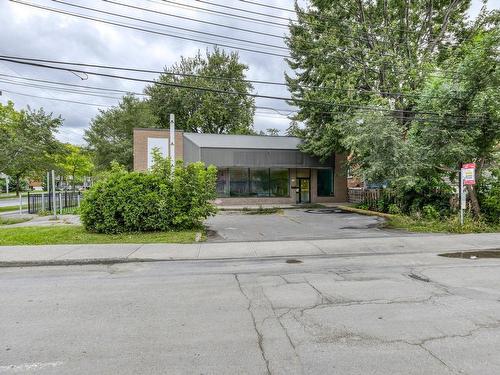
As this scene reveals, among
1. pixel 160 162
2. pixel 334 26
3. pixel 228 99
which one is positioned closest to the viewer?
pixel 160 162

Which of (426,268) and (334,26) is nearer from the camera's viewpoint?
(426,268)

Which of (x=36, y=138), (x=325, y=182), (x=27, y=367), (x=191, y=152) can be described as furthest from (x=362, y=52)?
(x=36, y=138)

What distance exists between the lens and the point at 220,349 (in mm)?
3623

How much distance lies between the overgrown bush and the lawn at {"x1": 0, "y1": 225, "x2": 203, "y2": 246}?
18.9 inches

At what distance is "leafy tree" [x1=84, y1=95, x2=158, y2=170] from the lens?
1463 inches

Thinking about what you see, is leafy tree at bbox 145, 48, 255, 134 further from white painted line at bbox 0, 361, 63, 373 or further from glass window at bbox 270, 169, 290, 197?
white painted line at bbox 0, 361, 63, 373

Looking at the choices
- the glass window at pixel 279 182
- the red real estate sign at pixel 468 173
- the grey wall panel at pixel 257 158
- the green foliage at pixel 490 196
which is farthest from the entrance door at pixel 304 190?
the red real estate sign at pixel 468 173

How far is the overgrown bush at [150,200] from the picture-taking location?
1196cm

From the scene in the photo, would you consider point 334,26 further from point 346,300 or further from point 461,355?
point 461,355

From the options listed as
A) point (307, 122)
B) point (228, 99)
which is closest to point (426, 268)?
point (307, 122)

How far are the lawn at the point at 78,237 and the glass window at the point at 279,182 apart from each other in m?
14.7

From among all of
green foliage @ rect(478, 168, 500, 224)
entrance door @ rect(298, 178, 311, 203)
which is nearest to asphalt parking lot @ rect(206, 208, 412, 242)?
green foliage @ rect(478, 168, 500, 224)

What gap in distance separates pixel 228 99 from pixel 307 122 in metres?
17.4

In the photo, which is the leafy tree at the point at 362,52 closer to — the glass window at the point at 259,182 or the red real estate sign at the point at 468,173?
the glass window at the point at 259,182
